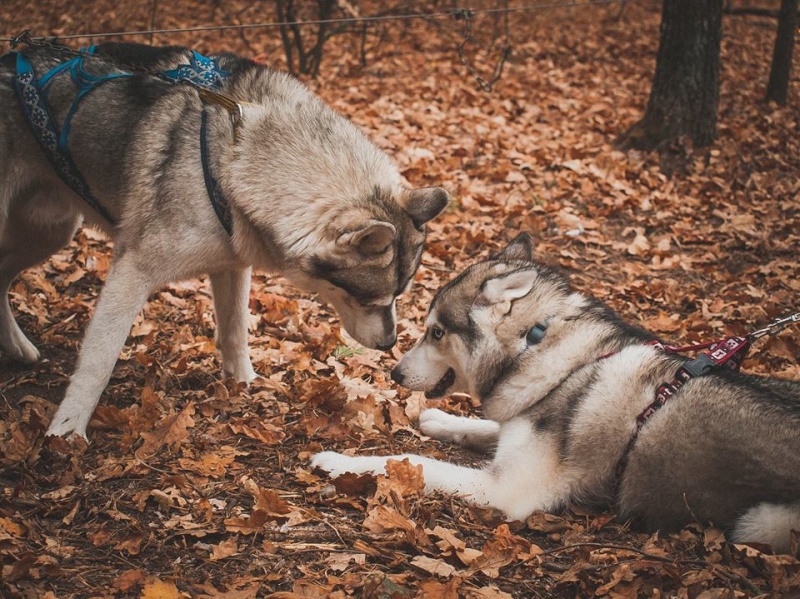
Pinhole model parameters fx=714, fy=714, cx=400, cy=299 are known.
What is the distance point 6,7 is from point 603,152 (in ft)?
38.1

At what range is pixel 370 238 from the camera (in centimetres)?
364

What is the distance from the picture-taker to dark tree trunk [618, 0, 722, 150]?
330 inches

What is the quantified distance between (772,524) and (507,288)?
1.58 m

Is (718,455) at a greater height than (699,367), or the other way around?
(699,367)

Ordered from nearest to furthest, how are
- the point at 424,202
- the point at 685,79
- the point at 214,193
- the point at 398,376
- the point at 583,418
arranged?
the point at 583,418 < the point at 214,193 < the point at 424,202 < the point at 398,376 < the point at 685,79

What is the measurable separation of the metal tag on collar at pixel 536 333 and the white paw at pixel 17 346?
314cm

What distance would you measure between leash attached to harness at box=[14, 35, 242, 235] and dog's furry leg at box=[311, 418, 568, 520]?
145 cm

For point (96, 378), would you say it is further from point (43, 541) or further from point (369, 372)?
point (369, 372)

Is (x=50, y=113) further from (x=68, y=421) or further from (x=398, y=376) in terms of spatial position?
(x=398, y=376)

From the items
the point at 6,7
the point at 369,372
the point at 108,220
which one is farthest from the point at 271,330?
the point at 6,7

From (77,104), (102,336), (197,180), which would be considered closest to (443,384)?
(197,180)

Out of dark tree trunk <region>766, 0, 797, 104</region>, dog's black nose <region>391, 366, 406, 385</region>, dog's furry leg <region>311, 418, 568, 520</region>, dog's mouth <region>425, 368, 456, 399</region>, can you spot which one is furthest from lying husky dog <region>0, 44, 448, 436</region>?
dark tree trunk <region>766, 0, 797, 104</region>

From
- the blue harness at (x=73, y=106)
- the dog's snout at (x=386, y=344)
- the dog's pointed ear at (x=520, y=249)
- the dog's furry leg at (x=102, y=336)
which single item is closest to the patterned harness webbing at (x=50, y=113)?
the blue harness at (x=73, y=106)

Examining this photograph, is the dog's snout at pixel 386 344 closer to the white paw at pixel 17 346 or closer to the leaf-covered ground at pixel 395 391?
the leaf-covered ground at pixel 395 391
